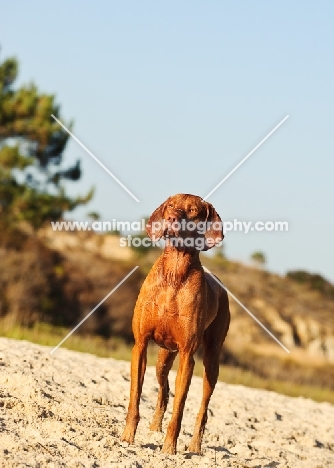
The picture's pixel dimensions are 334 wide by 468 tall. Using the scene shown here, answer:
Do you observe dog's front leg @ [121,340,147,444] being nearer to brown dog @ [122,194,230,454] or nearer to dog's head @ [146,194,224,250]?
brown dog @ [122,194,230,454]

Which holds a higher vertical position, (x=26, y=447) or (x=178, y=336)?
(x=178, y=336)

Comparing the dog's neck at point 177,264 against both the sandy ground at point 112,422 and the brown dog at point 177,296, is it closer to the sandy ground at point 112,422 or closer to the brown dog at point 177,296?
the brown dog at point 177,296

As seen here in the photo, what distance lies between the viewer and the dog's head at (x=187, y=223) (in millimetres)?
6887

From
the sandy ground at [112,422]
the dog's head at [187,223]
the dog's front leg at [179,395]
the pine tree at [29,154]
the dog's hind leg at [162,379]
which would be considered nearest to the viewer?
the sandy ground at [112,422]

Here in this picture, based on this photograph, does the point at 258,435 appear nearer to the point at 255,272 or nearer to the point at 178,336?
the point at 178,336

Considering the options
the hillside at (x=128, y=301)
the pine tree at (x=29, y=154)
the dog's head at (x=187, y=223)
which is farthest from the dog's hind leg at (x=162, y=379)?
the pine tree at (x=29, y=154)

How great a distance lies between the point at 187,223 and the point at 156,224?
0.31m

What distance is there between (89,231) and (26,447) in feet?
164

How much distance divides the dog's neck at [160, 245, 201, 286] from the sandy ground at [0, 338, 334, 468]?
1.43 m

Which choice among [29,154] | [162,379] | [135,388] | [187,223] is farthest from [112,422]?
[29,154]

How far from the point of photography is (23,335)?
13.8 metres

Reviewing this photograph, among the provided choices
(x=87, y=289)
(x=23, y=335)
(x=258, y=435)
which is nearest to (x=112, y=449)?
(x=258, y=435)

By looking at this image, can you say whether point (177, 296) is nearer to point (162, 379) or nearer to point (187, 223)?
point (187, 223)

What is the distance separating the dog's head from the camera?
6.89 metres
